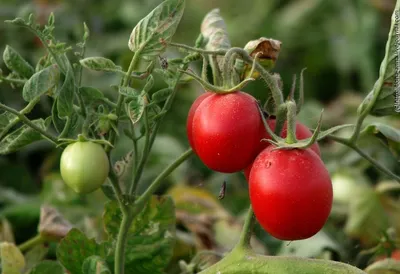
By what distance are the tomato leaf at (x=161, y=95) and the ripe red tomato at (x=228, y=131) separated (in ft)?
0.19

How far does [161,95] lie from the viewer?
785 millimetres

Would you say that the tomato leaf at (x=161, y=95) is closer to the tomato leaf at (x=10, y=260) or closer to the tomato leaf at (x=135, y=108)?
the tomato leaf at (x=135, y=108)

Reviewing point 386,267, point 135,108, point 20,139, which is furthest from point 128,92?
point 386,267

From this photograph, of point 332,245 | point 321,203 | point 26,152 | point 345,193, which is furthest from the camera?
point 26,152

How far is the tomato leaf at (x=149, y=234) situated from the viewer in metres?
0.90

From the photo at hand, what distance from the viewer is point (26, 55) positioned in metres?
1.99

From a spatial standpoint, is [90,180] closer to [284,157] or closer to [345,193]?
[284,157]

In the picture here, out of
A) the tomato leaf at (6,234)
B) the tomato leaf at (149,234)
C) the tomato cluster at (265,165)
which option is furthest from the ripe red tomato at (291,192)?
the tomato leaf at (6,234)

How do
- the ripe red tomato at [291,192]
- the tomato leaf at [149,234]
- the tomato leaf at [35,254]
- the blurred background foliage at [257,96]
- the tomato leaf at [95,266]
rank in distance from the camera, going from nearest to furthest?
the ripe red tomato at [291,192], the tomato leaf at [95,266], the tomato leaf at [149,234], the tomato leaf at [35,254], the blurred background foliage at [257,96]

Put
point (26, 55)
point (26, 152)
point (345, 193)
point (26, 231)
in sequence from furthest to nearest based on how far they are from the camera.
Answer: point (26, 55) < point (26, 152) < point (345, 193) < point (26, 231)

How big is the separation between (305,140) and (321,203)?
5 centimetres

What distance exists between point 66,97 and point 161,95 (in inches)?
3.7

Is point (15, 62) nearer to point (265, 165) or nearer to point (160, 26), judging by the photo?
point (160, 26)

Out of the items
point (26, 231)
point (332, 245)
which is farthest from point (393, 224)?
point (26, 231)
